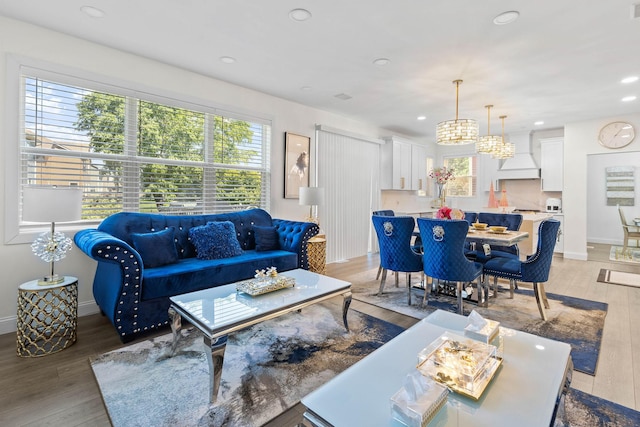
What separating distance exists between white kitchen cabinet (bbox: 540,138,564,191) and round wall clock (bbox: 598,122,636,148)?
0.70m

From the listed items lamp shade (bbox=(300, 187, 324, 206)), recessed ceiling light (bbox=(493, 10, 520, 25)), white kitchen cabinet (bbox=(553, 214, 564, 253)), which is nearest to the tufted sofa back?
lamp shade (bbox=(300, 187, 324, 206))

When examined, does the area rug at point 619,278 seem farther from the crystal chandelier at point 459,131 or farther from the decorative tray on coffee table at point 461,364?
the decorative tray on coffee table at point 461,364

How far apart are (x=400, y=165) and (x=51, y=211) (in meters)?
6.09

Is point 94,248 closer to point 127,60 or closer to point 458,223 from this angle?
point 127,60

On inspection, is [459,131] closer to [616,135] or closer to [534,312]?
[534,312]

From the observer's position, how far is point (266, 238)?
3.89 meters

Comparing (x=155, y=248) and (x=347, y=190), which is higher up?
(x=347, y=190)

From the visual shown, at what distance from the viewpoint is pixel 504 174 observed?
23.7 feet

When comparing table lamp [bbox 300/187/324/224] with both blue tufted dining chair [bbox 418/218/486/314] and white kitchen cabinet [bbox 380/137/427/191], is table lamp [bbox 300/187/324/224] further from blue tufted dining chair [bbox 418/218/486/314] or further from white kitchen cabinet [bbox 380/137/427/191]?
white kitchen cabinet [bbox 380/137/427/191]

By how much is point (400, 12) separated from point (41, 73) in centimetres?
327

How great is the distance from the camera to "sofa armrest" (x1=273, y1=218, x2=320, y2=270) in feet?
12.5

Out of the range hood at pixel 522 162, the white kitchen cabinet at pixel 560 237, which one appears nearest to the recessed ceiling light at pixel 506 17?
the white kitchen cabinet at pixel 560 237

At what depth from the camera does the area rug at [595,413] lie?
1.66 metres

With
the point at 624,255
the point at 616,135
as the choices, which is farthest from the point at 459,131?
the point at 624,255
